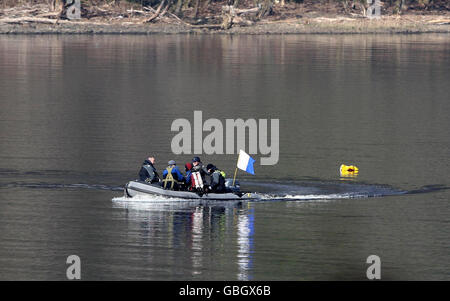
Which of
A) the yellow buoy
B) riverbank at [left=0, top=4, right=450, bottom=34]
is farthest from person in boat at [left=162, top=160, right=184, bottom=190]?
riverbank at [left=0, top=4, right=450, bottom=34]

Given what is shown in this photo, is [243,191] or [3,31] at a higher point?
[3,31]

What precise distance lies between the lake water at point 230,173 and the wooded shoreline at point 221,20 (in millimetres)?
39983

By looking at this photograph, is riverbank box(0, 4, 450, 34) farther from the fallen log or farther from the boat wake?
the boat wake

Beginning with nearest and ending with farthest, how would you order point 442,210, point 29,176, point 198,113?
point 442,210
point 29,176
point 198,113

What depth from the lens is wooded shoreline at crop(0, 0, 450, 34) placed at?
146713 mm

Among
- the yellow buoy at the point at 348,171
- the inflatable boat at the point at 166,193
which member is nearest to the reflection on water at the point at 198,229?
the inflatable boat at the point at 166,193

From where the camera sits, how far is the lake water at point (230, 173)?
111 feet

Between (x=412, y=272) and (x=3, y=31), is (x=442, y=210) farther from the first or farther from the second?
(x=3, y=31)

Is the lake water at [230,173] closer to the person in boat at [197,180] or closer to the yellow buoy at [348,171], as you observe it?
the yellow buoy at [348,171]

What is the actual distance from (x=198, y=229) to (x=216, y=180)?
4990mm

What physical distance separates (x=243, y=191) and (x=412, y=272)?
1355 cm

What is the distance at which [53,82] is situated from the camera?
3558 inches

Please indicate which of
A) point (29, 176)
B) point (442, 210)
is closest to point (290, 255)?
point (442, 210)

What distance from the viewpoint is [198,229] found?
124ft
